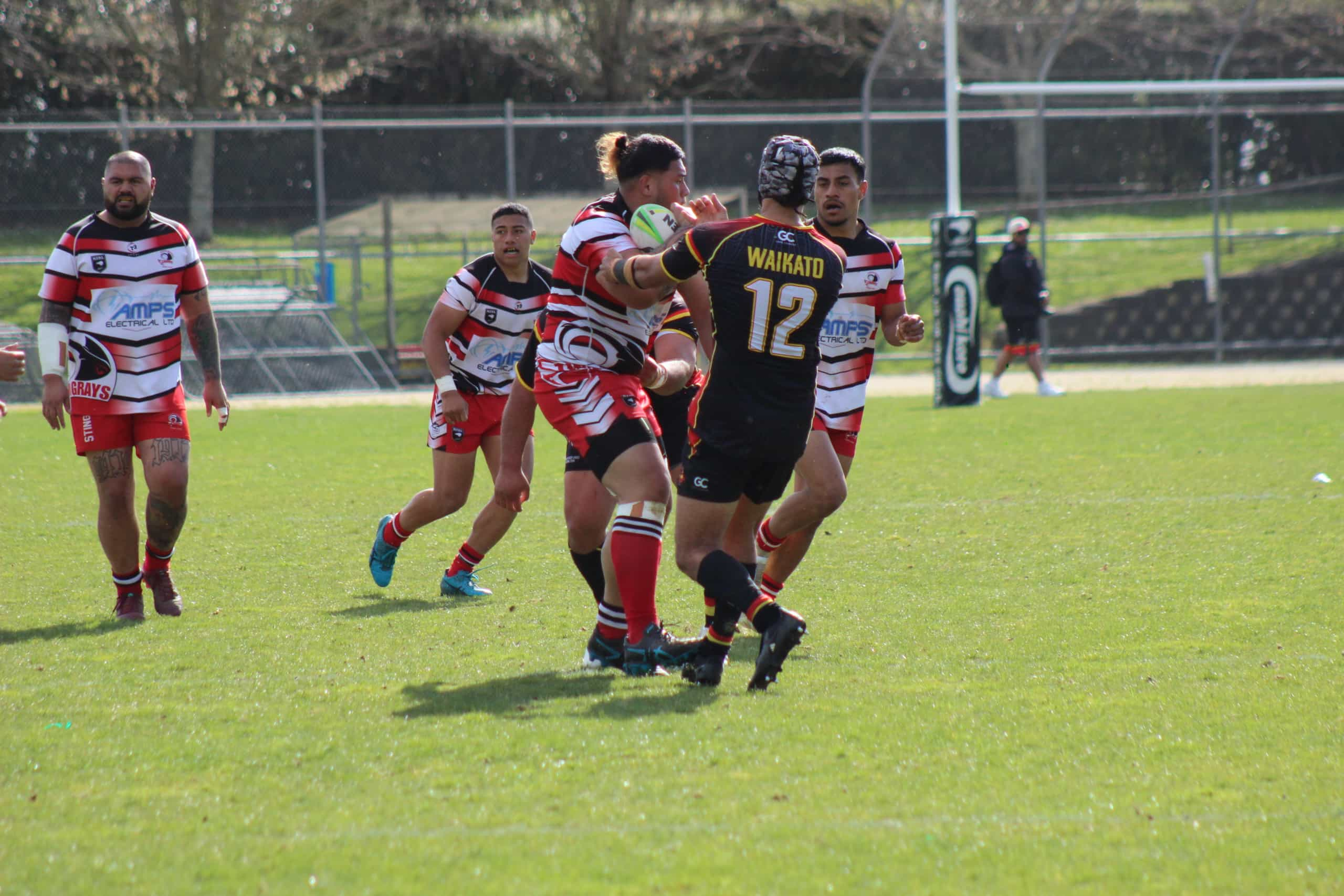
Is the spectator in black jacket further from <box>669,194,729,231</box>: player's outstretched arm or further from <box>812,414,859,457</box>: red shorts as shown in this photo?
<box>669,194,729,231</box>: player's outstretched arm

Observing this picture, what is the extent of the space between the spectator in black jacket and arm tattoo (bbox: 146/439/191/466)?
42.7ft

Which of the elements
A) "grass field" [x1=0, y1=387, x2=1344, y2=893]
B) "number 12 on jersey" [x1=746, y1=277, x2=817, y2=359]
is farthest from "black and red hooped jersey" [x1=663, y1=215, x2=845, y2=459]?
"grass field" [x1=0, y1=387, x2=1344, y2=893]

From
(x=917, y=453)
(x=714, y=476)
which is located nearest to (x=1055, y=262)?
(x=917, y=453)

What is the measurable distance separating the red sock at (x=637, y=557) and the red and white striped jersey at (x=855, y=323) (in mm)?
1370

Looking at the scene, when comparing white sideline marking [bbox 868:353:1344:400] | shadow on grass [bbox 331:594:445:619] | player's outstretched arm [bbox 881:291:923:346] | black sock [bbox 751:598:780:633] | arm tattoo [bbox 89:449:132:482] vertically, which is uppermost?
player's outstretched arm [bbox 881:291:923:346]

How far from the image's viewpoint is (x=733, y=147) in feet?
73.3

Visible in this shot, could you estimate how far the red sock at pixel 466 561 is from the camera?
6.70 metres

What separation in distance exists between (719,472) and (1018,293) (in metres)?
13.6

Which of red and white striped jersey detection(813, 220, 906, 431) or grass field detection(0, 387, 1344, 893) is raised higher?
red and white striped jersey detection(813, 220, 906, 431)

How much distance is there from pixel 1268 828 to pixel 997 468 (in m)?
7.75

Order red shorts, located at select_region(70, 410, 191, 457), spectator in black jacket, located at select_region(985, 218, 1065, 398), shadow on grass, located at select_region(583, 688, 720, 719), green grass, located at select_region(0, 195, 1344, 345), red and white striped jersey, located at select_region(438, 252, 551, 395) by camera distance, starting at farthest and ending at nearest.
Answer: green grass, located at select_region(0, 195, 1344, 345) < spectator in black jacket, located at select_region(985, 218, 1065, 398) < red and white striped jersey, located at select_region(438, 252, 551, 395) < red shorts, located at select_region(70, 410, 191, 457) < shadow on grass, located at select_region(583, 688, 720, 719)

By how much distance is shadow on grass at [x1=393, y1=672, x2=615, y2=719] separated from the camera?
14.6ft

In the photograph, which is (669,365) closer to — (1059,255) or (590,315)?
(590,315)

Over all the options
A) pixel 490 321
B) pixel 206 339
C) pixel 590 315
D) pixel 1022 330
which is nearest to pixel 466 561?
pixel 490 321
